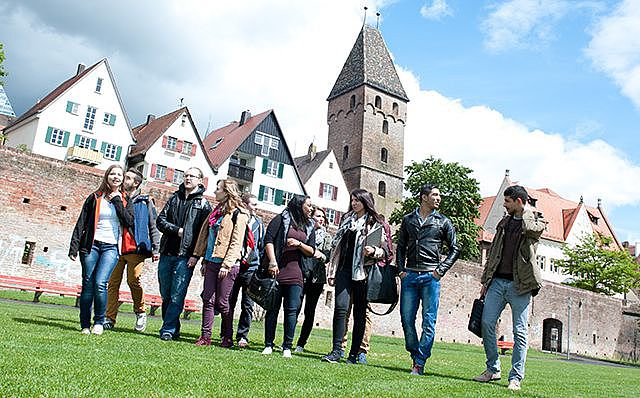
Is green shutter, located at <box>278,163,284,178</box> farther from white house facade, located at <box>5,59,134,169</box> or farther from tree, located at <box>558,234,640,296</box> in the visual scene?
tree, located at <box>558,234,640,296</box>

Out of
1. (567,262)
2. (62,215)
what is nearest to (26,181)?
(62,215)

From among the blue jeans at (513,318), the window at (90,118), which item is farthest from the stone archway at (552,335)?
the blue jeans at (513,318)

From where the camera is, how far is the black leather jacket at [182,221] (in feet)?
25.4

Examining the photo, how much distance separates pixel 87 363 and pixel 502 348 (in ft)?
70.0

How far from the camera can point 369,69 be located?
58.7m

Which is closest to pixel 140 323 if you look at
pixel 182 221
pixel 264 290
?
pixel 182 221

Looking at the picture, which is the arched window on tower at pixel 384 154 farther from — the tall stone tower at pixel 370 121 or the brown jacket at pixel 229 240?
the brown jacket at pixel 229 240

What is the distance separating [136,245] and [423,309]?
12.8 feet

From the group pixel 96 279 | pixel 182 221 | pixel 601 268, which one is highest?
pixel 601 268

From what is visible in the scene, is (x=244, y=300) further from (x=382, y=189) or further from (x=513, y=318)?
(x=382, y=189)

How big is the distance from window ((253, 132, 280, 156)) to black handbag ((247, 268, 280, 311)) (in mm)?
36808

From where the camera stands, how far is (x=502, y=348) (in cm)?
2333

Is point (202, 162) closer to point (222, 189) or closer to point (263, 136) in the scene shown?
point (263, 136)

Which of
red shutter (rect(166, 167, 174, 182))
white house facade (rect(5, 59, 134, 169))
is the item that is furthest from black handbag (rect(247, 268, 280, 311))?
red shutter (rect(166, 167, 174, 182))
